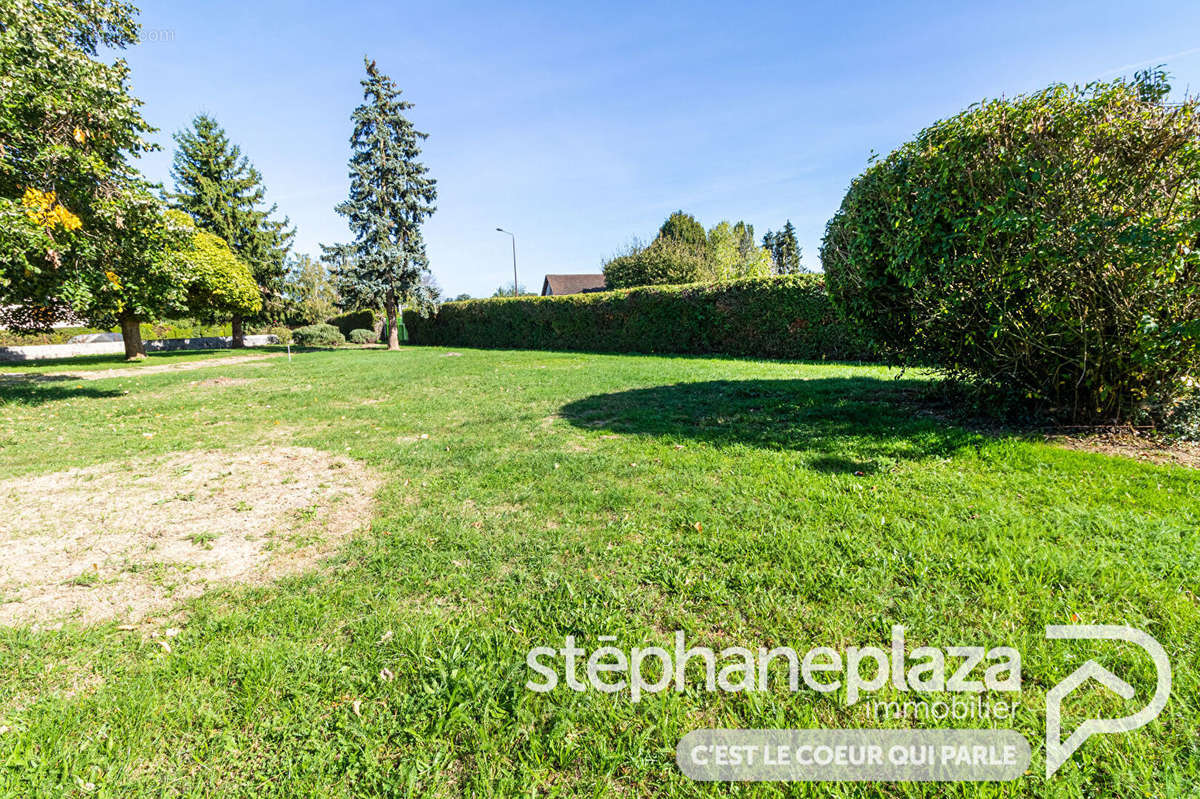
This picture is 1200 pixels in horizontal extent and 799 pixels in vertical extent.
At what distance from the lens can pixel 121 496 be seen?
4086 mm

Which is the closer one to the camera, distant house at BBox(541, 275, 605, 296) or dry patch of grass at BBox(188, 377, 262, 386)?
dry patch of grass at BBox(188, 377, 262, 386)

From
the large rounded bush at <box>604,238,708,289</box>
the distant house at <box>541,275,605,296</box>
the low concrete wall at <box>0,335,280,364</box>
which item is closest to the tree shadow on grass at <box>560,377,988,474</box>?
the large rounded bush at <box>604,238,708,289</box>

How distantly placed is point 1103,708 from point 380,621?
3.01 metres

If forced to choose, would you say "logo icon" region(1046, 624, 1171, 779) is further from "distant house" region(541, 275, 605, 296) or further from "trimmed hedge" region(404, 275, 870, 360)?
"distant house" region(541, 275, 605, 296)

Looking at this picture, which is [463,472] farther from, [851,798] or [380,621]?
[851,798]

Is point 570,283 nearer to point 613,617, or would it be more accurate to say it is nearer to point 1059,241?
point 1059,241

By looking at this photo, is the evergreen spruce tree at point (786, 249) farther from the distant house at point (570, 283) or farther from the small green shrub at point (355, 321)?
the small green shrub at point (355, 321)

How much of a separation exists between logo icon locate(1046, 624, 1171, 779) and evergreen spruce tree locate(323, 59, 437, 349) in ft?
91.7

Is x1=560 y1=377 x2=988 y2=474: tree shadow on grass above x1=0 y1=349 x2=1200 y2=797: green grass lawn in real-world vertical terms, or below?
above

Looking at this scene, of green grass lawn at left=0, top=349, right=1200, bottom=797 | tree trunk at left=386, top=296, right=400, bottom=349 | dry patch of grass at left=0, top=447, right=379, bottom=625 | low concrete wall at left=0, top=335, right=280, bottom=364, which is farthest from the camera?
tree trunk at left=386, top=296, right=400, bottom=349

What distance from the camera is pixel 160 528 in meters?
3.47

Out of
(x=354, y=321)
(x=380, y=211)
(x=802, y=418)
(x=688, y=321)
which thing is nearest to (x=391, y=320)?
(x=380, y=211)

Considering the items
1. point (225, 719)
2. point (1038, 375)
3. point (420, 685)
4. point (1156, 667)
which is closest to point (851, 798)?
point (1156, 667)

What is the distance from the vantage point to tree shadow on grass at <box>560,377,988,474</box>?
14.8 feet
